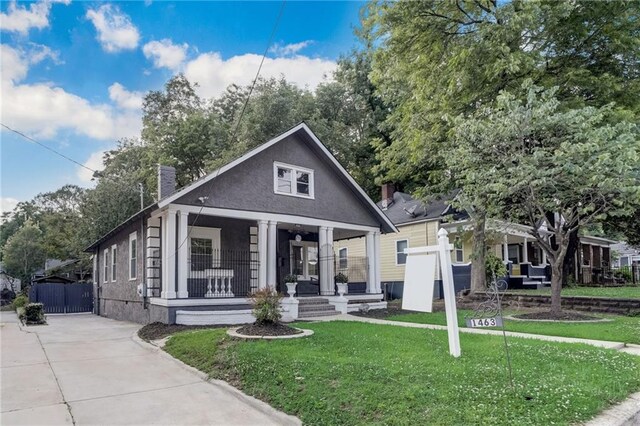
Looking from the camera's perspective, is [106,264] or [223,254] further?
[106,264]

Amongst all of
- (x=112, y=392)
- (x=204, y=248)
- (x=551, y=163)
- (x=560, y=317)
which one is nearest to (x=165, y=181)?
(x=204, y=248)

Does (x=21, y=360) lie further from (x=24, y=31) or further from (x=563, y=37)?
(x=563, y=37)

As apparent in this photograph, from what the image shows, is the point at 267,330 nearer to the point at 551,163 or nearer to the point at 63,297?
the point at 551,163

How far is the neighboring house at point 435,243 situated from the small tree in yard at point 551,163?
19.8 ft

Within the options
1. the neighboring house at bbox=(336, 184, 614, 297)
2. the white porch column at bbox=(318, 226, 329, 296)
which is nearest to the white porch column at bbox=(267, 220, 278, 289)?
the white porch column at bbox=(318, 226, 329, 296)

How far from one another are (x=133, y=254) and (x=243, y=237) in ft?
13.2

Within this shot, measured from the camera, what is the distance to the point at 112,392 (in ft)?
19.0

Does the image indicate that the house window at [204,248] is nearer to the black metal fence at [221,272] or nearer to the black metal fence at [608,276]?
the black metal fence at [221,272]

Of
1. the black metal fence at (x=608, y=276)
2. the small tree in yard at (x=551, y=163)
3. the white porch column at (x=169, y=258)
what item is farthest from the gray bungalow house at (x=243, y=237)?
the black metal fence at (x=608, y=276)

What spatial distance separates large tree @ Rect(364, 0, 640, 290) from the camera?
13492 mm

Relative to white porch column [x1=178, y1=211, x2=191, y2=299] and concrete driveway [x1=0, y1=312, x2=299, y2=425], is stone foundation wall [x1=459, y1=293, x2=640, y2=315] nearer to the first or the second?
white porch column [x1=178, y1=211, x2=191, y2=299]

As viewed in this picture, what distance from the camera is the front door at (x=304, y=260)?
57.7ft

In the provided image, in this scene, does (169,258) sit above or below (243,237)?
below

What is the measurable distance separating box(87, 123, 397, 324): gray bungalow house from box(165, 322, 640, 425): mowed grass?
444 centimetres
